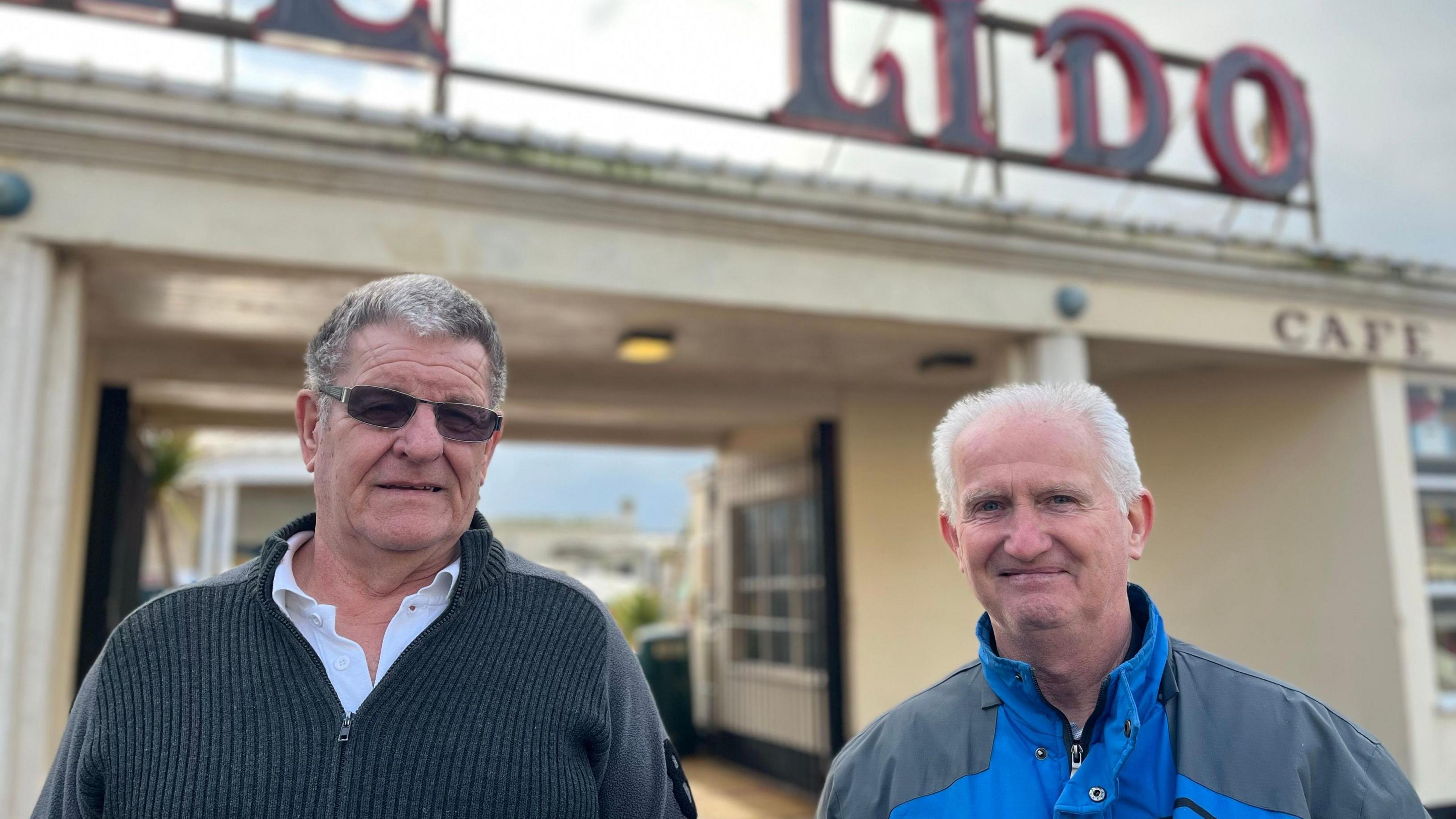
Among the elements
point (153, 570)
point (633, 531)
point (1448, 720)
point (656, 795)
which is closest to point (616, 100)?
point (656, 795)

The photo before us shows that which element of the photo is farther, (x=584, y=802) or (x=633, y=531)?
(x=633, y=531)

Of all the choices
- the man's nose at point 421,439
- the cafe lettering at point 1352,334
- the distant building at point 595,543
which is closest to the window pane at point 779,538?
the cafe lettering at point 1352,334

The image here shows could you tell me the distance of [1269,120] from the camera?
20.9ft

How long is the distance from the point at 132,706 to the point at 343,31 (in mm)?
3476

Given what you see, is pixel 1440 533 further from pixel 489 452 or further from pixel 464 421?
pixel 464 421

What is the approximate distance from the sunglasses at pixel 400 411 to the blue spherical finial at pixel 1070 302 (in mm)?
4129

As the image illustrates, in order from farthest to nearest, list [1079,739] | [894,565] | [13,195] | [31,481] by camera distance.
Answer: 1. [894,565]
2. [31,481]
3. [13,195]
4. [1079,739]

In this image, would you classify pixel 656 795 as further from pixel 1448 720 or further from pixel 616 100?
pixel 1448 720

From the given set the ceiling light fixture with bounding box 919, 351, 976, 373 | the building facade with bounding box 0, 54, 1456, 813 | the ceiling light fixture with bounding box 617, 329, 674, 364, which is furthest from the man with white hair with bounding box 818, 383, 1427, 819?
the ceiling light fixture with bounding box 919, 351, 976, 373

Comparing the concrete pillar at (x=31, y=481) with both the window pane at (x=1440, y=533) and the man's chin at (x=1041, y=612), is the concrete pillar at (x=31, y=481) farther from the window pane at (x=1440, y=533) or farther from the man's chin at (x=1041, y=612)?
the window pane at (x=1440, y=533)

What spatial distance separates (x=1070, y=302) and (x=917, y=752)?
3964 mm

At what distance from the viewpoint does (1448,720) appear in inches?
231

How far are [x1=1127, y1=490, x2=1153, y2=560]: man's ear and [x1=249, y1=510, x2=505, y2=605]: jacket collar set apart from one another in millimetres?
1090

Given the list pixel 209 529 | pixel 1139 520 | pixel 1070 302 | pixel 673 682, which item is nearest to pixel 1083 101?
pixel 1070 302
